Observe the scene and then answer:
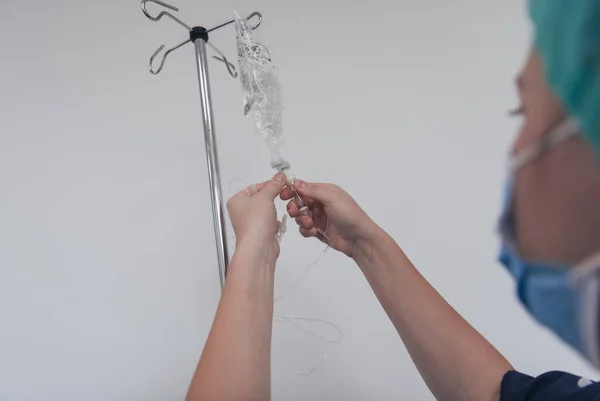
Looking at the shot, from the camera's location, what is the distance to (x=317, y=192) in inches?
30.4

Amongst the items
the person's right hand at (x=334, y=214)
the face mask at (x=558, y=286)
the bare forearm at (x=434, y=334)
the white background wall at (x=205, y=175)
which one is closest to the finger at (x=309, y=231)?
the person's right hand at (x=334, y=214)

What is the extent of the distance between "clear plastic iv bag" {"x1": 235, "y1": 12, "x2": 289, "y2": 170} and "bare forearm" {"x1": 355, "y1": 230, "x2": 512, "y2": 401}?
0.30 m

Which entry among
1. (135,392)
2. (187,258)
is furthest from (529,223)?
(135,392)

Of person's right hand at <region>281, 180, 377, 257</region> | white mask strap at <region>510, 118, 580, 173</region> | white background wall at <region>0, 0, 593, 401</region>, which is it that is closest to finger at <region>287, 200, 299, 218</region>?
person's right hand at <region>281, 180, 377, 257</region>

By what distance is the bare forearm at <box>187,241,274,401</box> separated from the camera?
0.49m

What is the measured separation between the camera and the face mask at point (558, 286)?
1.04 ft

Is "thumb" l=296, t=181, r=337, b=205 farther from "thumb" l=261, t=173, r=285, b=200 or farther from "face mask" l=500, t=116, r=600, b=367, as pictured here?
"face mask" l=500, t=116, r=600, b=367

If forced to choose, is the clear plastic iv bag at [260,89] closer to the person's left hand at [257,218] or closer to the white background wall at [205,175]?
the person's left hand at [257,218]

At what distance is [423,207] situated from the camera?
3.88ft

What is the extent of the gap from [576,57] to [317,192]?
1.72ft

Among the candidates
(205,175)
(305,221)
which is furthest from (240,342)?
(205,175)

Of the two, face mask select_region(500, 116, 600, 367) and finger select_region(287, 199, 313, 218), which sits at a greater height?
finger select_region(287, 199, 313, 218)

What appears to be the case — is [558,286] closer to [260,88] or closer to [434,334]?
[434,334]

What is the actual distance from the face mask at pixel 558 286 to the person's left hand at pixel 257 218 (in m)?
0.39
